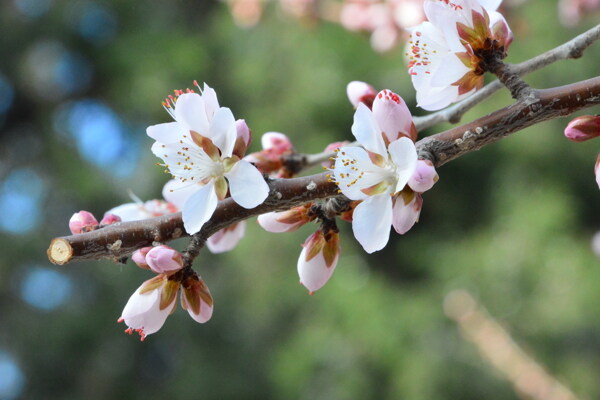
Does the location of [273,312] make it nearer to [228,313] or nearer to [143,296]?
[228,313]

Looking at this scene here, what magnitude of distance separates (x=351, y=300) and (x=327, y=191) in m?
2.23

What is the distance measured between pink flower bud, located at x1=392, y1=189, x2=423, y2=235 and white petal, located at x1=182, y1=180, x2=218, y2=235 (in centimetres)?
11

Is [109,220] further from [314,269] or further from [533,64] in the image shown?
[533,64]

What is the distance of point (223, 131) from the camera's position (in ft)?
1.46

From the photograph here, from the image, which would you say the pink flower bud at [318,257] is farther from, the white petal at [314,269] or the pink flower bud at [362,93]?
the pink flower bud at [362,93]

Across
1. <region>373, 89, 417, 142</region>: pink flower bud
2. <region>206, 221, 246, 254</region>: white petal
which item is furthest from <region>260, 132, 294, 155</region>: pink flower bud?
<region>373, 89, 417, 142</region>: pink flower bud

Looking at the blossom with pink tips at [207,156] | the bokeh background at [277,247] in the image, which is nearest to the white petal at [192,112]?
the blossom with pink tips at [207,156]

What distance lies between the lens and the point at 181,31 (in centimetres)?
376

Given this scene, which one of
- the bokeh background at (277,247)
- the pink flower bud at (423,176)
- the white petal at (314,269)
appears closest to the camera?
the pink flower bud at (423,176)

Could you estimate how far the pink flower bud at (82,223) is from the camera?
1.50ft

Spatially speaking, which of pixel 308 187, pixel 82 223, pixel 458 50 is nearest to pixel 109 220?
pixel 82 223

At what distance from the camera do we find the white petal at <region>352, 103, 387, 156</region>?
1.36ft

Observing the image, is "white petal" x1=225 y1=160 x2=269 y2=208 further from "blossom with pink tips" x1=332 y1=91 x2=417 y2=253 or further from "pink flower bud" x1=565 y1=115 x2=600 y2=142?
"pink flower bud" x1=565 y1=115 x2=600 y2=142

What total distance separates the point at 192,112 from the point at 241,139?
0.04 metres
